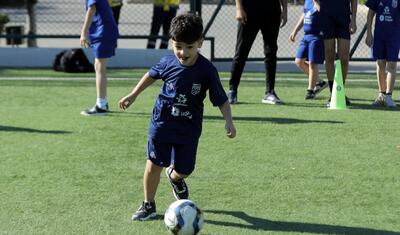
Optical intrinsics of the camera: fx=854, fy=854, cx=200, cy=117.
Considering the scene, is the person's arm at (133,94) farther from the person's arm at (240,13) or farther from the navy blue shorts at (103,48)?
the person's arm at (240,13)

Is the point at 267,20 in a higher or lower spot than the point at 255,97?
higher

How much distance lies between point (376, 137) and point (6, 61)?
24.9ft

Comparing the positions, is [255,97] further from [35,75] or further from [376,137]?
[35,75]

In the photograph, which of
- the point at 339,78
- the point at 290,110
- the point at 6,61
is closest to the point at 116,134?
the point at 290,110

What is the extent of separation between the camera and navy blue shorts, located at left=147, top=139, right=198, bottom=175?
5.48 metres

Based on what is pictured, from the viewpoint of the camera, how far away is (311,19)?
35.1ft

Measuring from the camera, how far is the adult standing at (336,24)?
995 cm

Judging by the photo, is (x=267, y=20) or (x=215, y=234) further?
(x=267, y=20)

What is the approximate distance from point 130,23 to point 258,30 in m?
5.74

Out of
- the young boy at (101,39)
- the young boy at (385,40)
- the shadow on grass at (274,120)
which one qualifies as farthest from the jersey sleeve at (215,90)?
the young boy at (385,40)

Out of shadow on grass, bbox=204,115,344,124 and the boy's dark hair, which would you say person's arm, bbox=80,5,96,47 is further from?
the boy's dark hair

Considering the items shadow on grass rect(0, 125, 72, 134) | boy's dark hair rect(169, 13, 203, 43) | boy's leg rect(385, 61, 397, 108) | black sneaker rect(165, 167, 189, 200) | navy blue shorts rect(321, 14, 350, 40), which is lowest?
shadow on grass rect(0, 125, 72, 134)

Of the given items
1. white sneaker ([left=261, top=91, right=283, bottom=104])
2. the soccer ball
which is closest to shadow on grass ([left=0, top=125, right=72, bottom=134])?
white sneaker ([left=261, top=91, right=283, bottom=104])

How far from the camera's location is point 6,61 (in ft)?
46.0
